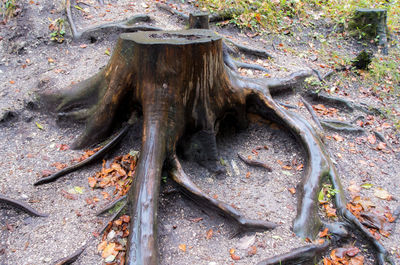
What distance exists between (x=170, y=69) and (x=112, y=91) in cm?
90

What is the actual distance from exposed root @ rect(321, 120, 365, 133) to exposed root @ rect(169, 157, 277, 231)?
256cm

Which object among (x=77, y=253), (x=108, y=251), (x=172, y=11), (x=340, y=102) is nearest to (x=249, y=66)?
(x=340, y=102)

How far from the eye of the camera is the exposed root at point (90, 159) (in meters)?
3.60

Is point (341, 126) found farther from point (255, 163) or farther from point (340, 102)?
point (255, 163)

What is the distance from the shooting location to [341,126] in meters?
5.12

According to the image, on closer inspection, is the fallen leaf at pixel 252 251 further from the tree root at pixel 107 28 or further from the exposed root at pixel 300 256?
the tree root at pixel 107 28

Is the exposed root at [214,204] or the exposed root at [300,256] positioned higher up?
the exposed root at [214,204]

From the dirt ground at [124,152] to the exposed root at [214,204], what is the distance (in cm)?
8

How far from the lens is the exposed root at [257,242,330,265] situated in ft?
9.37

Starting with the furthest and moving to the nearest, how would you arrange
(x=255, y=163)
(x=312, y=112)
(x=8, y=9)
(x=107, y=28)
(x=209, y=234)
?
1. (x=8, y=9)
2. (x=107, y=28)
3. (x=312, y=112)
4. (x=255, y=163)
5. (x=209, y=234)

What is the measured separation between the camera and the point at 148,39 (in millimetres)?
3188

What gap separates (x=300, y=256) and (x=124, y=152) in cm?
240

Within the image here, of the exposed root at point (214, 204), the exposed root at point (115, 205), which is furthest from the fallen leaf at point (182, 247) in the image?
the exposed root at point (115, 205)

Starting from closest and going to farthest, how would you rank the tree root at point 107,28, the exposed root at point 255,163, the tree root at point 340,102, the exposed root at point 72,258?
1. the exposed root at point 72,258
2. the exposed root at point 255,163
3. the tree root at point 340,102
4. the tree root at point 107,28
